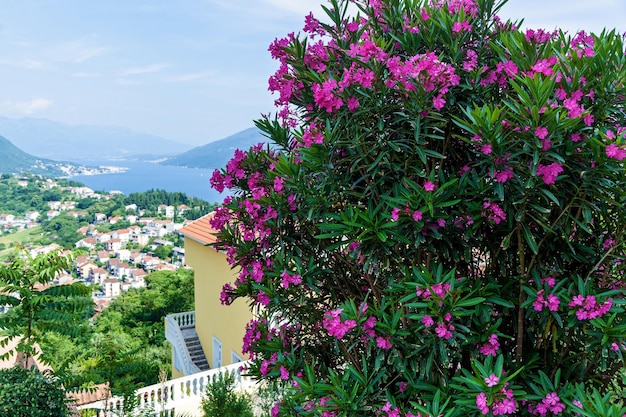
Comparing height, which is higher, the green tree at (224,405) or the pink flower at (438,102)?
the pink flower at (438,102)

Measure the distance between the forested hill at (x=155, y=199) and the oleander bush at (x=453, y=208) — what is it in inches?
1200

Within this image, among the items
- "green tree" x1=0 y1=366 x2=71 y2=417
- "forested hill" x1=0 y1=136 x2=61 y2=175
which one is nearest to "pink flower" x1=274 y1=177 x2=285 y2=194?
A: "green tree" x1=0 y1=366 x2=71 y2=417

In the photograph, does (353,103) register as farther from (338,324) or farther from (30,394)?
(30,394)

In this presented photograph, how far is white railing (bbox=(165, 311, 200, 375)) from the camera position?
10758 mm

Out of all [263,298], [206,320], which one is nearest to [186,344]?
[206,320]

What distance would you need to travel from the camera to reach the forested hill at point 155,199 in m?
32.7

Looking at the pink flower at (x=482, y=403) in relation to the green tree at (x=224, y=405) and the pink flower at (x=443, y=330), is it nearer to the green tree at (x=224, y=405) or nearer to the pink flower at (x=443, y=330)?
the pink flower at (x=443, y=330)

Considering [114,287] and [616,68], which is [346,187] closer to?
[616,68]

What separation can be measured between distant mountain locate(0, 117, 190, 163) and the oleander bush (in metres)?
78.7

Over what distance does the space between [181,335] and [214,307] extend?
5.14 feet

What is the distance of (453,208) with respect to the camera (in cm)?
167

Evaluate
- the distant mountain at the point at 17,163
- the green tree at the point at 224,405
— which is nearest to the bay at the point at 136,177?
the distant mountain at the point at 17,163

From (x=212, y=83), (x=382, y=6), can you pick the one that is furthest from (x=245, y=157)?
(x=212, y=83)

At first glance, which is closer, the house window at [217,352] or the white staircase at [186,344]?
Answer: the house window at [217,352]
